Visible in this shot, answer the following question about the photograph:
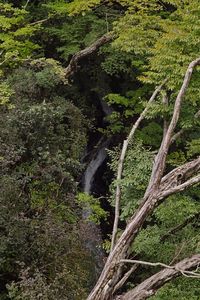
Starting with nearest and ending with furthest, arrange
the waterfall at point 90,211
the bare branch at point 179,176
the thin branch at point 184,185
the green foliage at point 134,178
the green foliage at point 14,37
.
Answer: the thin branch at point 184,185 → the bare branch at point 179,176 → the green foliage at point 134,178 → the waterfall at point 90,211 → the green foliage at point 14,37

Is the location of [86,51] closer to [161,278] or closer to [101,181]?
[101,181]

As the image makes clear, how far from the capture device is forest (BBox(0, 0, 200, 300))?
808 cm

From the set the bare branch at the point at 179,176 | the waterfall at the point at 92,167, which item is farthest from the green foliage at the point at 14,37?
the bare branch at the point at 179,176

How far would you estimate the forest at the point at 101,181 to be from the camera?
8.08 m

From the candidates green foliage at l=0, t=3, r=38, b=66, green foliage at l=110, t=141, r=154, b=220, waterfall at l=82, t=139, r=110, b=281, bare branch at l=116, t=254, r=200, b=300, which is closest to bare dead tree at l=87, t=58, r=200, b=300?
bare branch at l=116, t=254, r=200, b=300

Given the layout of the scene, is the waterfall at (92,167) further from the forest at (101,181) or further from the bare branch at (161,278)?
the bare branch at (161,278)

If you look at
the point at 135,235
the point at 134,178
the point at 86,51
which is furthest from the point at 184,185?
the point at 86,51

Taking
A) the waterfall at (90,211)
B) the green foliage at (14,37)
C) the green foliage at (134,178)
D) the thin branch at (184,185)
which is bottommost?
the waterfall at (90,211)

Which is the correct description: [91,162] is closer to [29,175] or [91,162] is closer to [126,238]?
[29,175]

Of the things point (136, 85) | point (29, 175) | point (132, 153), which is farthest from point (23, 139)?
point (136, 85)

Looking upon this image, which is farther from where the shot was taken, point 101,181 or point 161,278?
point 101,181

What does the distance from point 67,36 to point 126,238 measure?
8972 mm

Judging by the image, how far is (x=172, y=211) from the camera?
8.51 meters

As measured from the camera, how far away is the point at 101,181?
1534 centimetres
